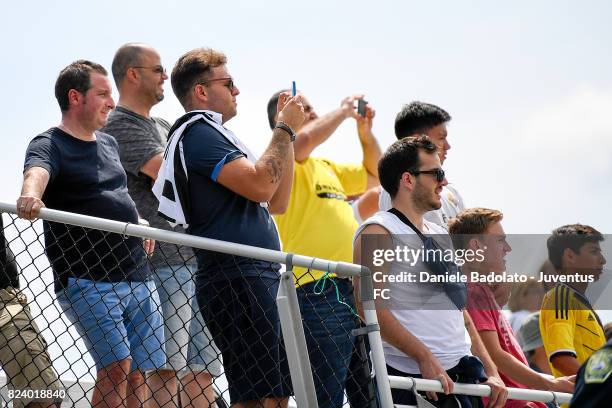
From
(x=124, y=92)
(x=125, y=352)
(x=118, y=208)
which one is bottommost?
(x=125, y=352)

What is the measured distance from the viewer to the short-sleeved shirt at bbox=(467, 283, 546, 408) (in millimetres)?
6422

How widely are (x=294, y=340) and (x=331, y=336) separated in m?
0.82

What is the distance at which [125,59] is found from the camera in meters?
6.89

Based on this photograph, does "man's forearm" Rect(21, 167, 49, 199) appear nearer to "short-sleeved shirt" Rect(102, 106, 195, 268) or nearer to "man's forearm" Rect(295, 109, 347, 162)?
"short-sleeved shirt" Rect(102, 106, 195, 268)

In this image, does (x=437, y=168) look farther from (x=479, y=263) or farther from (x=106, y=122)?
(x=106, y=122)

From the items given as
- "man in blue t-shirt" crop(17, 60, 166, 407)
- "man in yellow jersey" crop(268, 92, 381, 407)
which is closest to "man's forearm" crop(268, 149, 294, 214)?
"man in yellow jersey" crop(268, 92, 381, 407)

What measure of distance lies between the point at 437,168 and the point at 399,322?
946mm

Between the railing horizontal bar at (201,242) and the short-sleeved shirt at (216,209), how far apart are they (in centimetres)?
22

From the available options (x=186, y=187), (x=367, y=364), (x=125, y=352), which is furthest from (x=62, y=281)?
(x=367, y=364)

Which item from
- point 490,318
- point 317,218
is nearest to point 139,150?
point 317,218

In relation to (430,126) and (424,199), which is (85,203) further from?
(430,126)

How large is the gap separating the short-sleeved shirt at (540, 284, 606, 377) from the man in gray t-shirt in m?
2.16

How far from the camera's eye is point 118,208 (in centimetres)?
584

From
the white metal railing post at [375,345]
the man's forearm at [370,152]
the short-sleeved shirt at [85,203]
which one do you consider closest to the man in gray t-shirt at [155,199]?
the short-sleeved shirt at [85,203]
